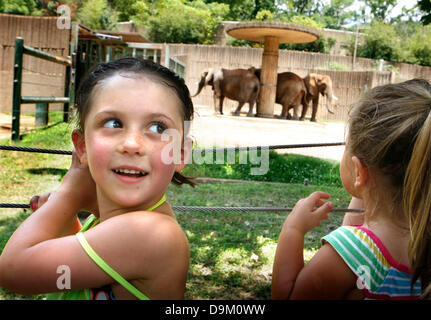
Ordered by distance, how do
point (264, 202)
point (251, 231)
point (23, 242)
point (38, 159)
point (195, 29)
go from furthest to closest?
point (195, 29) → point (38, 159) → point (264, 202) → point (251, 231) → point (23, 242)

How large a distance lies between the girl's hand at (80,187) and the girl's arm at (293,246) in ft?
1.82

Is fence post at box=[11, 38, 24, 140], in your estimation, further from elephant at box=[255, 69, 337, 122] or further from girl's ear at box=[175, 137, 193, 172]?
elephant at box=[255, 69, 337, 122]

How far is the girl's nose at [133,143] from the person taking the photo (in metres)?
1.04

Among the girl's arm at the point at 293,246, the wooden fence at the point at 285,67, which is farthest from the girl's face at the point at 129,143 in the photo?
the wooden fence at the point at 285,67

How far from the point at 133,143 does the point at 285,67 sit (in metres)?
19.1

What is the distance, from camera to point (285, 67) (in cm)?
1944

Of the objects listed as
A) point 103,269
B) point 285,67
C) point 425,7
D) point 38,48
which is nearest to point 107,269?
point 103,269

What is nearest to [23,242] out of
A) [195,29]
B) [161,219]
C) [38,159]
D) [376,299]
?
[161,219]

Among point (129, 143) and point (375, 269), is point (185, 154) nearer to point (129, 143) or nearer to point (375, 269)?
point (129, 143)

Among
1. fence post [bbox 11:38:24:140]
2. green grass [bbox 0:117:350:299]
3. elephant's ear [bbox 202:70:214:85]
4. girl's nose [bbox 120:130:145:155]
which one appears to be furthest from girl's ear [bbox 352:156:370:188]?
elephant's ear [bbox 202:70:214:85]

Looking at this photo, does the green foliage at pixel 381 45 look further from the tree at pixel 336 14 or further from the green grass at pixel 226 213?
the green grass at pixel 226 213
